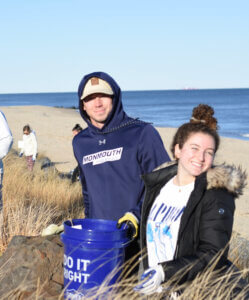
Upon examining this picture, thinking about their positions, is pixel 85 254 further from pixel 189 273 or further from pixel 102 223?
pixel 189 273

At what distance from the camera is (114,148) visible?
3.68 meters

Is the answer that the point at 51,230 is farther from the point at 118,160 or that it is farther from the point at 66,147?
the point at 66,147

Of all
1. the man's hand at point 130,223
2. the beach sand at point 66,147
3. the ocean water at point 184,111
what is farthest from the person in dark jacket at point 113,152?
the beach sand at point 66,147

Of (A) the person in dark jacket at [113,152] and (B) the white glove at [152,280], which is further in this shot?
(A) the person in dark jacket at [113,152]

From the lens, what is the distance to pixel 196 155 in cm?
294

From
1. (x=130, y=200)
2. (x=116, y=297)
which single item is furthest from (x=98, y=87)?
(x=116, y=297)

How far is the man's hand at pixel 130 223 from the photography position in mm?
3309

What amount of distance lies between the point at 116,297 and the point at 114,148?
108cm

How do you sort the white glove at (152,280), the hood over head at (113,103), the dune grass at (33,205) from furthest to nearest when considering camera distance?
the dune grass at (33,205), the hood over head at (113,103), the white glove at (152,280)

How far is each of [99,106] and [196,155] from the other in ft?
3.39

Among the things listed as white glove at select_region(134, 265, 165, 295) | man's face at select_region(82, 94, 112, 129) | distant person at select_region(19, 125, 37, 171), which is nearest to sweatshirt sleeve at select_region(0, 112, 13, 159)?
man's face at select_region(82, 94, 112, 129)

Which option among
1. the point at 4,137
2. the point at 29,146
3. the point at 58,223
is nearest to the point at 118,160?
the point at 4,137

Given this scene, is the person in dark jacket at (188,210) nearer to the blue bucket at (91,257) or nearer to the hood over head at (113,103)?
the blue bucket at (91,257)

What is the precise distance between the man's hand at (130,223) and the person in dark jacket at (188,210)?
21 centimetres
